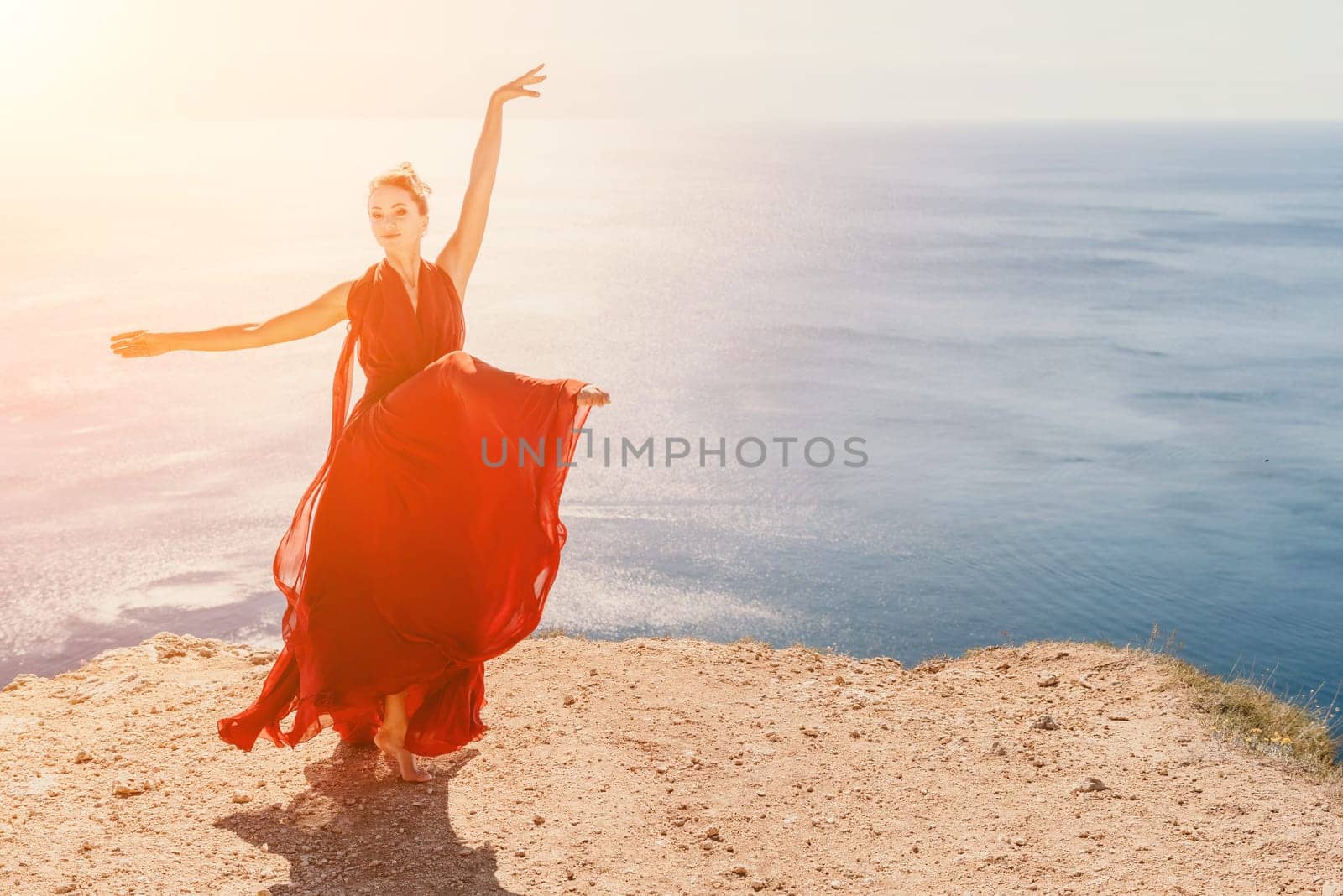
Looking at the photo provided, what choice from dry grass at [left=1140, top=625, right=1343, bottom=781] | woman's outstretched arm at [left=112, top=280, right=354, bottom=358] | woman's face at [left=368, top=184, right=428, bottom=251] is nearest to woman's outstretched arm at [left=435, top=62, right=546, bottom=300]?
woman's face at [left=368, top=184, right=428, bottom=251]

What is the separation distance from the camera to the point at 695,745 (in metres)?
6.77

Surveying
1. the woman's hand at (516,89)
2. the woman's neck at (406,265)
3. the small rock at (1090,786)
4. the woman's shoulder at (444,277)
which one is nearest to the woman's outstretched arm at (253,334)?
the woman's neck at (406,265)

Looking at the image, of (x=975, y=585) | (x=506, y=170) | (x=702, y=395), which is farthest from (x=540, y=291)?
(x=506, y=170)

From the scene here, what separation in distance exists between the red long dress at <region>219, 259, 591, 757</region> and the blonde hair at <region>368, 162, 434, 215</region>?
1.34 ft

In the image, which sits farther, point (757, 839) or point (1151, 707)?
point (1151, 707)

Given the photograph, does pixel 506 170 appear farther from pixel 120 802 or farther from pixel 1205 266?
pixel 120 802

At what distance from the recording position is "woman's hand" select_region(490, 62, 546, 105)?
20.4 feet

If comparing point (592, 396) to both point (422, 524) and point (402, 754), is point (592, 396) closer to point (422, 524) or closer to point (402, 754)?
point (422, 524)

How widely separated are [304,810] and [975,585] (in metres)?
16.3

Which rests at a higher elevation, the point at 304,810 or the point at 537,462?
the point at 537,462

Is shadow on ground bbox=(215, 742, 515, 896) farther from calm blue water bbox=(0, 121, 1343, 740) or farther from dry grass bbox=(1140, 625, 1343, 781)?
calm blue water bbox=(0, 121, 1343, 740)

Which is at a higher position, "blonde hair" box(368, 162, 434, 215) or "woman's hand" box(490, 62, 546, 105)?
"woman's hand" box(490, 62, 546, 105)

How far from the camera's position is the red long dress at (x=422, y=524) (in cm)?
553

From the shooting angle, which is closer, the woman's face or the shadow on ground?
the shadow on ground
